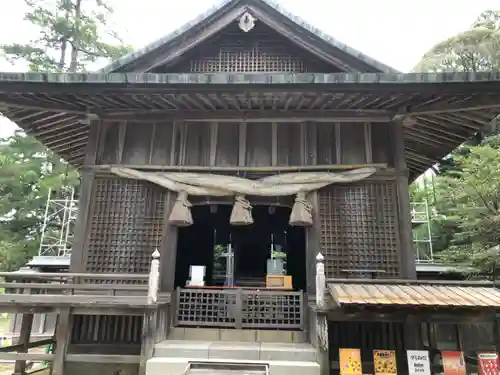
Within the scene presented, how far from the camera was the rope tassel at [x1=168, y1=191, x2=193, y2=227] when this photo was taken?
8438 millimetres

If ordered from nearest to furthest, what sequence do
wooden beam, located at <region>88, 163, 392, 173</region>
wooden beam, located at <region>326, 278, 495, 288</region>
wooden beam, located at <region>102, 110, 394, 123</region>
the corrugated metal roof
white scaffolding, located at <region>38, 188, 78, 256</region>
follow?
the corrugated metal roof → wooden beam, located at <region>326, 278, 495, 288</region> → wooden beam, located at <region>88, 163, 392, 173</region> → wooden beam, located at <region>102, 110, 394, 123</region> → white scaffolding, located at <region>38, 188, 78, 256</region>

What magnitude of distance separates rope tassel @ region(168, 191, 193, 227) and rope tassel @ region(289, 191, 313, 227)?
2.23 metres

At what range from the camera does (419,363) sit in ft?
21.1

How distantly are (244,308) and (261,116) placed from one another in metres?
4.36

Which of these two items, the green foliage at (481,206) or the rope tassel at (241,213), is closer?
the rope tassel at (241,213)

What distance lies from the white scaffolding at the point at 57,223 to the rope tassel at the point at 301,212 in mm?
12421

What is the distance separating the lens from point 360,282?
788cm

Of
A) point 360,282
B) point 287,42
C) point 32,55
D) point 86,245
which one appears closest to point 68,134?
point 86,245

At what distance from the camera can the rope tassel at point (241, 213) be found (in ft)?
27.9

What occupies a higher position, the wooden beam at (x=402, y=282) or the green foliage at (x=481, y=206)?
the green foliage at (x=481, y=206)

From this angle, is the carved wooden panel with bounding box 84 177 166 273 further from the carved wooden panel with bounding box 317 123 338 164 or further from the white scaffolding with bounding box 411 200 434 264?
the white scaffolding with bounding box 411 200 434 264

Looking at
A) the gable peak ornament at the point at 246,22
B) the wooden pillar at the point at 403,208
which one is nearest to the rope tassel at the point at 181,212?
the gable peak ornament at the point at 246,22

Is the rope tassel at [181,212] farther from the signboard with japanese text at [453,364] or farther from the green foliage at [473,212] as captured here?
the green foliage at [473,212]

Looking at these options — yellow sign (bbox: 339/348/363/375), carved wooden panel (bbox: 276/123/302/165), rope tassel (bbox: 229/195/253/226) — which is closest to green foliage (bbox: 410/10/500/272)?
carved wooden panel (bbox: 276/123/302/165)
